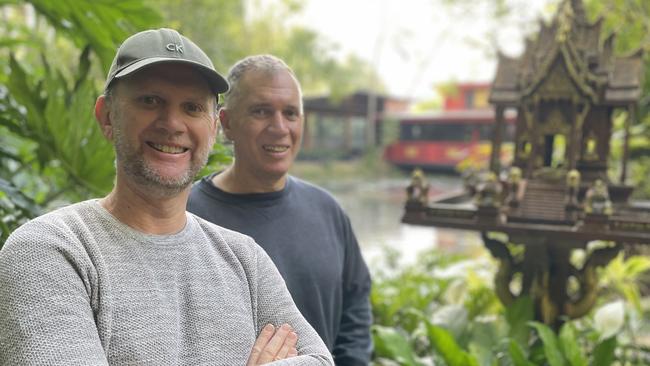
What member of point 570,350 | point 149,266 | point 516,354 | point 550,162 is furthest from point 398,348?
point 149,266

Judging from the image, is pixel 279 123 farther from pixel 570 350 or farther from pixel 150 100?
pixel 570 350

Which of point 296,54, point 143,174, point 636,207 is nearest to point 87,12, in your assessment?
point 143,174

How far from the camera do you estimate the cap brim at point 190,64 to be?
1031 millimetres

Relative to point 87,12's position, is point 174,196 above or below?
below

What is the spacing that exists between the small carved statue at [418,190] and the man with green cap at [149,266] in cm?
221

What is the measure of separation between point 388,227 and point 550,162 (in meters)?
8.45

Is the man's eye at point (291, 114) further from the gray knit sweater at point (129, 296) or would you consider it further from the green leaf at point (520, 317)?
the green leaf at point (520, 317)

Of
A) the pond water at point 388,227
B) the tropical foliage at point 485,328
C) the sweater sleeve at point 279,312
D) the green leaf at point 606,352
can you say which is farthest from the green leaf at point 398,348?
the pond water at point 388,227

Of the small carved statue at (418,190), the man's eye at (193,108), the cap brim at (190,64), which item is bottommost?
the small carved statue at (418,190)

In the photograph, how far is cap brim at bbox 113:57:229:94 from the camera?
3.38 feet

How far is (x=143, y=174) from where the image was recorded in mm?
1082

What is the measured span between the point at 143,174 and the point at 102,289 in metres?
0.22

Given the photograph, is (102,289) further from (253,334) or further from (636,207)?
(636,207)

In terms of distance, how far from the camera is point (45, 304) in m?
0.90
